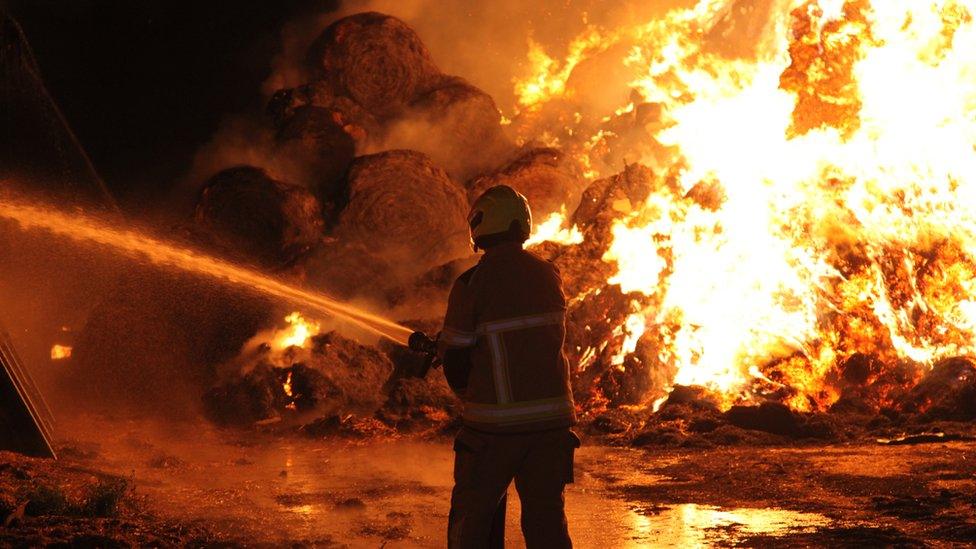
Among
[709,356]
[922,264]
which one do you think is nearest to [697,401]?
[709,356]

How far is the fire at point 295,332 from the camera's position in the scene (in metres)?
11.6

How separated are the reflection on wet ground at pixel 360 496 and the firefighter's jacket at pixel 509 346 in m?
1.71

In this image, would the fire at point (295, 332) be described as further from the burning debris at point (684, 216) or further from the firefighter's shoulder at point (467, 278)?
the firefighter's shoulder at point (467, 278)

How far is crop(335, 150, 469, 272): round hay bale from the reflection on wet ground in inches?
146

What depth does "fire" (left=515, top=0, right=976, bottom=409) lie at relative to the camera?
32.7ft

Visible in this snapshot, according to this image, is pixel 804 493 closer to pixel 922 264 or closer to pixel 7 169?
pixel 922 264

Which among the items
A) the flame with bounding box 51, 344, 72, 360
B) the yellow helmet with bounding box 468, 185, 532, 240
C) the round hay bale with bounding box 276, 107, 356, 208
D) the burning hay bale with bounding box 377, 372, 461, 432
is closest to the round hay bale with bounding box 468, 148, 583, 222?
the round hay bale with bounding box 276, 107, 356, 208

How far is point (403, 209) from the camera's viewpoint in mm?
12141

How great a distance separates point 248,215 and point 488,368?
890 cm

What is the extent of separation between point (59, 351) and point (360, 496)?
942cm

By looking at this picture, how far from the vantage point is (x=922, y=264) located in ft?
33.4

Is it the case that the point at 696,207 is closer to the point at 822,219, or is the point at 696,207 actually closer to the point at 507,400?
the point at 822,219

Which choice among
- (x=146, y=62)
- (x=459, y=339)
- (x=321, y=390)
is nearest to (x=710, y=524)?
(x=459, y=339)

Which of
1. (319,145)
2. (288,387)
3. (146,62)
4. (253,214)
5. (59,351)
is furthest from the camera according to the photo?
(146,62)
